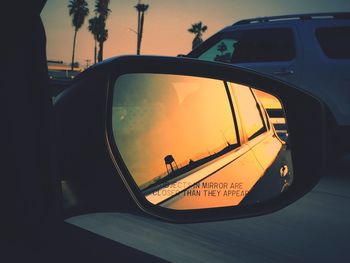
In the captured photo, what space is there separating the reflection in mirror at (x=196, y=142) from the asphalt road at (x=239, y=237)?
2.39 ft

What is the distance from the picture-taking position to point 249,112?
2.31 meters

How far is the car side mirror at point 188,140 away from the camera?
1016 millimetres

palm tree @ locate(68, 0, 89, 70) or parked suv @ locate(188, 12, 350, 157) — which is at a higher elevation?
palm tree @ locate(68, 0, 89, 70)

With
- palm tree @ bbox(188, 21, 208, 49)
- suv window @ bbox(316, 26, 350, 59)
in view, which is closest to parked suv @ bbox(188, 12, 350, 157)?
suv window @ bbox(316, 26, 350, 59)

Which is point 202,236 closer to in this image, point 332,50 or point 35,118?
point 35,118

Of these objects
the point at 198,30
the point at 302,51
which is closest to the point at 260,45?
the point at 302,51

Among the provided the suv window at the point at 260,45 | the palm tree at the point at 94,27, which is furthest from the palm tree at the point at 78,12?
the suv window at the point at 260,45

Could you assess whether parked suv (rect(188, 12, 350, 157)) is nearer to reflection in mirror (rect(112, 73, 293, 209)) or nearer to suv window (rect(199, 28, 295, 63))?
suv window (rect(199, 28, 295, 63))

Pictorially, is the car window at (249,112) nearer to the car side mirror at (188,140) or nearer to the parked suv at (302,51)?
the car side mirror at (188,140)

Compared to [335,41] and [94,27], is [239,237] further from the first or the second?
[94,27]

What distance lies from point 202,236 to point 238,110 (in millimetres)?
1044

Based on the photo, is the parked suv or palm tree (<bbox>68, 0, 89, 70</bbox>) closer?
the parked suv

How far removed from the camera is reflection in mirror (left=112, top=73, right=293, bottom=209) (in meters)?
1.25

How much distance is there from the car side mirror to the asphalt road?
30.0 inches
